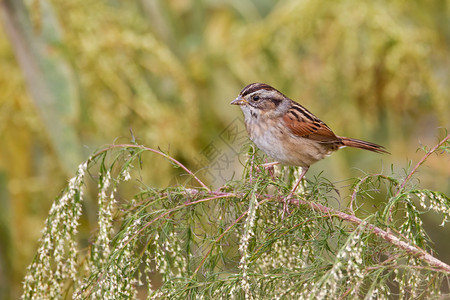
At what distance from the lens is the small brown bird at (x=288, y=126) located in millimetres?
2305

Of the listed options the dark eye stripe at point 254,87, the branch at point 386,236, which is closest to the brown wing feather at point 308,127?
the dark eye stripe at point 254,87

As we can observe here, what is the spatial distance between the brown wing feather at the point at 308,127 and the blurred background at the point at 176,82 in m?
0.24

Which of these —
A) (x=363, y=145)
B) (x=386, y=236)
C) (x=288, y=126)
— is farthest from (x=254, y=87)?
(x=386, y=236)

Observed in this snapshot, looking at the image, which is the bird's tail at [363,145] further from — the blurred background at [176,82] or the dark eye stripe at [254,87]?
the dark eye stripe at [254,87]

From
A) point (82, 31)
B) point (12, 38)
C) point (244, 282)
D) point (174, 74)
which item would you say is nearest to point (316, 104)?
point (174, 74)

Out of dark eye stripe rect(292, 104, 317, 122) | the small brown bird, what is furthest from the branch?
dark eye stripe rect(292, 104, 317, 122)

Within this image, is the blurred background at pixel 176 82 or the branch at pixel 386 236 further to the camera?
the blurred background at pixel 176 82

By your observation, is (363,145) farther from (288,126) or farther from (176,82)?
(176,82)

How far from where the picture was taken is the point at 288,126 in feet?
8.05

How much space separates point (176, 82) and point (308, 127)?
59 centimetres

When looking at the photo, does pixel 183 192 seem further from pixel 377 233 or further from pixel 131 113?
pixel 131 113

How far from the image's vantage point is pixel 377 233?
1407 mm

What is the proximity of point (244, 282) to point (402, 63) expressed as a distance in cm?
169

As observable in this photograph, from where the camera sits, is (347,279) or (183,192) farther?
(183,192)
